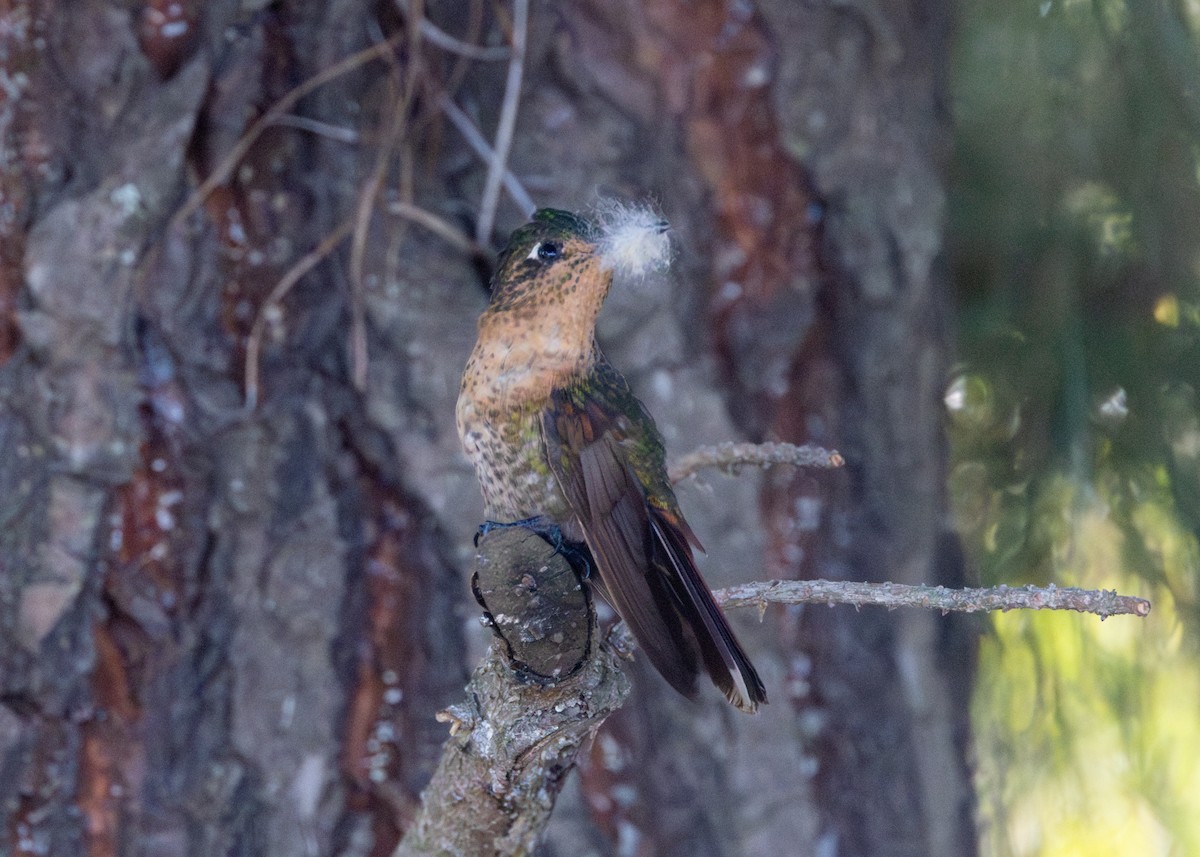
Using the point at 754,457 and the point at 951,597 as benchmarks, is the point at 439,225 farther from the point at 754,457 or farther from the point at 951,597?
the point at 951,597

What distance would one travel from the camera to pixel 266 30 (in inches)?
93.5

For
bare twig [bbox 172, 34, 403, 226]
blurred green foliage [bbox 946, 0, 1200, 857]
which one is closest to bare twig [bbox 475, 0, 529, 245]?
bare twig [bbox 172, 34, 403, 226]

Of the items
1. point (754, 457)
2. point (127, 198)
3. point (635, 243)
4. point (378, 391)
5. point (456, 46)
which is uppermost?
point (456, 46)

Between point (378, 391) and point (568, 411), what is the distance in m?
0.80

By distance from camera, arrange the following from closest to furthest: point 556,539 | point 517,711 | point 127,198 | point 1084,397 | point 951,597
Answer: point 951,597 → point 517,711 → point 556,539 → point 127,198 → point 1084,397

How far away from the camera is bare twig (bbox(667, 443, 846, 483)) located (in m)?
1.61

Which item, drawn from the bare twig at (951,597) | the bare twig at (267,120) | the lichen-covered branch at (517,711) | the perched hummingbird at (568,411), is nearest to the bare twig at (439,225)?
the bare twig at (267,120)

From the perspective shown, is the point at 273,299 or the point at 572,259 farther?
the point at 273,299

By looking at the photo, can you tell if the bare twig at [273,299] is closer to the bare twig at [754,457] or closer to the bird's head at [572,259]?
the bird's head at [572,259]

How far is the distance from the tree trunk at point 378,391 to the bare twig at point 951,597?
1.13 metres

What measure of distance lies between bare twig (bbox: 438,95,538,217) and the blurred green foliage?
1.01m

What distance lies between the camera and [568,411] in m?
1.71

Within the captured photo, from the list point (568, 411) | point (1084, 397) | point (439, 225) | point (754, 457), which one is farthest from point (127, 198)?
point (1084, 397)

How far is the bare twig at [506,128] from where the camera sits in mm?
2410
